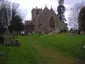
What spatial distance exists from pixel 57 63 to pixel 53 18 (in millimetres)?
87343

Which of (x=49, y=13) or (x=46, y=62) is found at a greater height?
(x=49, y=13)

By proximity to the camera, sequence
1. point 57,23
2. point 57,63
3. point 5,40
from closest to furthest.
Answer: point 57,63 → point 5,40 → point 57,23

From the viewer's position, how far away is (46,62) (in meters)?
17.9

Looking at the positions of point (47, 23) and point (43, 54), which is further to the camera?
point (47, 23)

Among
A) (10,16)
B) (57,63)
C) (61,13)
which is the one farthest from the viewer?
(61,13)

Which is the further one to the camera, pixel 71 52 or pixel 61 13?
pixel 61 13

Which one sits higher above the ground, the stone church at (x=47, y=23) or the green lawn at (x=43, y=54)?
the stone church at (x=47, y=23)

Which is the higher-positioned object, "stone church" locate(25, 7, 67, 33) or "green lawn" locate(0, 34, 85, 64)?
"stone church" locate(25, 7, 67, 33)

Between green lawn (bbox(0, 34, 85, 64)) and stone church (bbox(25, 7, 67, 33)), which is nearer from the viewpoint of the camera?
green lawn (bbox(0, 34, 85, 64))

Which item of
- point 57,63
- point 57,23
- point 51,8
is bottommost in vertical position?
point 57,63

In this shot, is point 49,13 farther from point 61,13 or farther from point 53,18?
point 61,13

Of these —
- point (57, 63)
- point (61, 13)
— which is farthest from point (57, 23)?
point (57, 63)

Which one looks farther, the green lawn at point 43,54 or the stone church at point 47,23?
the stone church at point 47,23

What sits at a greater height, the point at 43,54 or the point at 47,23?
the point at 47,23
